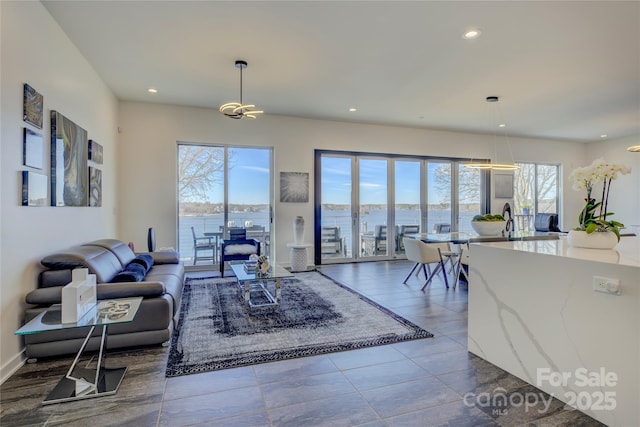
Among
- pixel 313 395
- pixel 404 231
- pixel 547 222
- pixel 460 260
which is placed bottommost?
pixel 313 395

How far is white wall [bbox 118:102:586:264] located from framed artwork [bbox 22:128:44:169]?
289 centimetres

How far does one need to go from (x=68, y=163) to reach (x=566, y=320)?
15.3 ft

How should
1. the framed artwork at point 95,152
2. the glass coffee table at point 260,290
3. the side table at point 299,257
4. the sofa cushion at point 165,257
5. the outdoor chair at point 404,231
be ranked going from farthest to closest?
the outdoor chair at point 404,231
the side table at point 299,257
the sofa cushion at point 165,257
the framed artwork at point 95,152
the glass coffee table at point 260,290

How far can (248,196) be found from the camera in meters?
6.67

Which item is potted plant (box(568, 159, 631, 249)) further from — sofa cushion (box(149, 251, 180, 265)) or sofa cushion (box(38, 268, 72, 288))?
sofa cushion (box(149, 251, 180, 265))

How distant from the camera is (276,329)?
336 cm

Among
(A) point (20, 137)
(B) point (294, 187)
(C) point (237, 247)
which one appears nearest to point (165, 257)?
(C) point (237, 247)

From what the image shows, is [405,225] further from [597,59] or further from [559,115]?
[597,59]

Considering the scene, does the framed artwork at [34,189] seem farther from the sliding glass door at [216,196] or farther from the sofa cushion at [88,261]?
the sliding glass door at [216,196]

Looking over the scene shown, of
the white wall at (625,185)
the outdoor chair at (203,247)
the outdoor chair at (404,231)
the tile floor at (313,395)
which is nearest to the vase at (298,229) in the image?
the outdoor chair at (203,247)

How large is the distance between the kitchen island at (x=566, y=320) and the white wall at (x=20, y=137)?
145 inches

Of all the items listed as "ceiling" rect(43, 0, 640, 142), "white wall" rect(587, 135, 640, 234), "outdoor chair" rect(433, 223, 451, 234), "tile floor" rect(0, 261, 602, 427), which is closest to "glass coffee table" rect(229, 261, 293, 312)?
"tile floor" rect(0, 261, 602, 427)

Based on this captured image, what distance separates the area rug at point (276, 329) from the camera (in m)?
2.78

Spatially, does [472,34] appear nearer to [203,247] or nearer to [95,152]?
[95,152]
